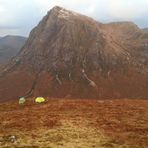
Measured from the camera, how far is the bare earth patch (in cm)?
4116

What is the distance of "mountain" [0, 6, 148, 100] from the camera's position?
5679 inches

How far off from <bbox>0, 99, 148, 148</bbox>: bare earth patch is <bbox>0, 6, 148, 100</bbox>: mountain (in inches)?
3160

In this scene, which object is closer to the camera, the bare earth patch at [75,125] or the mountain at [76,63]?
the bare earth patch at [75,125]

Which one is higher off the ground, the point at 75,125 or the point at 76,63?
the point at 75,125

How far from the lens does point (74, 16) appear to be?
6604 inches

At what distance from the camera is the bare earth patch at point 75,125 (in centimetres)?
4116

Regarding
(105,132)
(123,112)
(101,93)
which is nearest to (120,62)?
(101,93)

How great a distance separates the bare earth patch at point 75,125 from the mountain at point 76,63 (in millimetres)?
80273

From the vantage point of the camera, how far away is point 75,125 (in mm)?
47844

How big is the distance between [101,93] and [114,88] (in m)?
5.25

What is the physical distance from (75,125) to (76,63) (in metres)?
106

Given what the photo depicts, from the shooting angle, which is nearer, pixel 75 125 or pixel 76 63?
pixel 75 125

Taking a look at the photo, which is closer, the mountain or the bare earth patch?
the bare earth patch

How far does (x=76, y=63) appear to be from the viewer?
154 m
